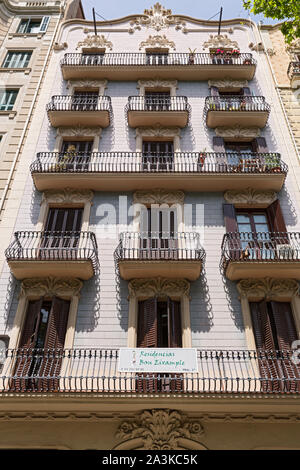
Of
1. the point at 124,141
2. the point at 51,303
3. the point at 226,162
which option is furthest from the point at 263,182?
the point at 51,303

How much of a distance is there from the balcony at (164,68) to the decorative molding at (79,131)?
366 centimetres

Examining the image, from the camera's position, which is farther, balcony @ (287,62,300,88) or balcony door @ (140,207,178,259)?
balcony @ (287,62,300,88)

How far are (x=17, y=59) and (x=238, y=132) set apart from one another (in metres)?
11.7

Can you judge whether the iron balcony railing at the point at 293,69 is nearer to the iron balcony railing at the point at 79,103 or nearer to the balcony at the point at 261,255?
the iron balcony railing at the point at 79,103

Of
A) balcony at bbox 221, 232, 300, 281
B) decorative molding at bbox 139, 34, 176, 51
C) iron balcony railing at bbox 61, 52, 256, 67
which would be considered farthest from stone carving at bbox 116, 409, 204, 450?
decorative molding at bbox 139, 34, 176, 51

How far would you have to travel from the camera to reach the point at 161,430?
904 centimetres

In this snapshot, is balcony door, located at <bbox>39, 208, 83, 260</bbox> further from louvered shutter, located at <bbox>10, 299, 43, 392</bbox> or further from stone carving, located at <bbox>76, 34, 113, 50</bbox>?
stone carving, located at <bbox>76, 34, 113, 50</bbox>

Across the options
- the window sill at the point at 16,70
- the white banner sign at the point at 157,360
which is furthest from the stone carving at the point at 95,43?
the white banner sign at the point at 157,360

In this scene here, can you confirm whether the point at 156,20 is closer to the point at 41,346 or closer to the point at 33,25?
the point at 33,25

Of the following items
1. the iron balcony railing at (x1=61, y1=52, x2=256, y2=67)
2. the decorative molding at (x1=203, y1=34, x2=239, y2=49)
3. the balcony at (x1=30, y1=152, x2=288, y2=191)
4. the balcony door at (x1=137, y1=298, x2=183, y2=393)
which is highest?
the decorative molding at (x1=203, y1=34, x2=239, y2=49)

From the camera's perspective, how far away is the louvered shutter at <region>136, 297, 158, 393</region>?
9625mm

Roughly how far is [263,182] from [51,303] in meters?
8.32

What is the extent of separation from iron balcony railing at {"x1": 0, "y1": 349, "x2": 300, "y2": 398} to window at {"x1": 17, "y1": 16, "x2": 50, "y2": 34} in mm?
17743

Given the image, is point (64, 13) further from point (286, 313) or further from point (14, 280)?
point (286, 313)
